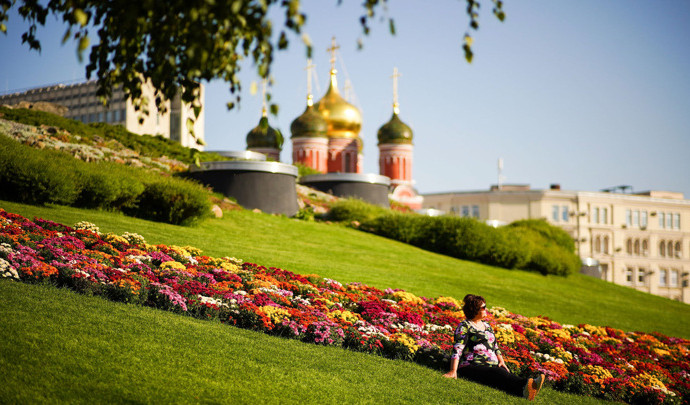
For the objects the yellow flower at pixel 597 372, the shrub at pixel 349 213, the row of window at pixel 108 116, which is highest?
the row of window at pixel 108 116

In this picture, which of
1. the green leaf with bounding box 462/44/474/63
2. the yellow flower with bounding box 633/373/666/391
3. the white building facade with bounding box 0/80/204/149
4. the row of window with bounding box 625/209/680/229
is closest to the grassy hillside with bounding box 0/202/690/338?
the yellow flower with bounding box 633/373/666/391

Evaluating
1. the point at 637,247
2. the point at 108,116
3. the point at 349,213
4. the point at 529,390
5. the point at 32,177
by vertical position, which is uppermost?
the point at 108,116

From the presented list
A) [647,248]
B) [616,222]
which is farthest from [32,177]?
[647,248]

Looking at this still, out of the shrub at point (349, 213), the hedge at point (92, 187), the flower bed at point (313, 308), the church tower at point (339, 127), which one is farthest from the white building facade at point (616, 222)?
the flower bed at point (313, 308)

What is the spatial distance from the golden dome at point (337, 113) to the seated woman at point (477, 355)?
43.6m

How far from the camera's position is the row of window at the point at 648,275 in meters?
65.1

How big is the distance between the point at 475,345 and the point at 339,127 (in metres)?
44.3

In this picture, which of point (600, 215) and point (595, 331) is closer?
point (595, 331)

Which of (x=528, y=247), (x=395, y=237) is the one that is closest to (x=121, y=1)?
(x=395, y=237)

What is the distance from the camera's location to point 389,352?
867cm

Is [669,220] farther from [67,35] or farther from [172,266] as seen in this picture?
[67,35]

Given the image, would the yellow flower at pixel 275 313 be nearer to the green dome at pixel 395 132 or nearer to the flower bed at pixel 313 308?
the flower bed at pixel 313 308

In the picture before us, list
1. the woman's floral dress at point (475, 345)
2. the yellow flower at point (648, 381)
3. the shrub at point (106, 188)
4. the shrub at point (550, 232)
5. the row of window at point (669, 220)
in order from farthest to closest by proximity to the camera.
Answer: the row of window at point (669, 220), the shrub at point (550, 232), the shrub at point (106, 188), the yellow flower at point (648, 381), the woman's floral dress at point (475, 345)

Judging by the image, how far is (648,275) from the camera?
65.8 m
